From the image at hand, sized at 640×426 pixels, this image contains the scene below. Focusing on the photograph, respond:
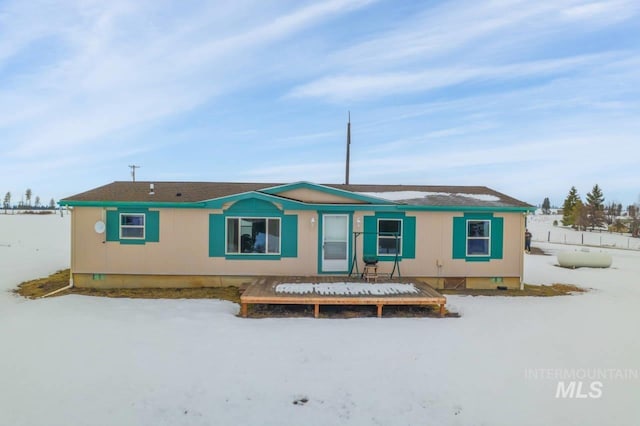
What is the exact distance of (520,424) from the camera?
347 cm

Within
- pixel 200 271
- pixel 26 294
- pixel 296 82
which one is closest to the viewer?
pixel 26 294

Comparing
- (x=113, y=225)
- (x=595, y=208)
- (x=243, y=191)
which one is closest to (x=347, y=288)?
(x=243, y=191)

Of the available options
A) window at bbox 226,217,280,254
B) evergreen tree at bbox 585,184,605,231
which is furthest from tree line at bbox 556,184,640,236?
window at bbox 226,217,280,254

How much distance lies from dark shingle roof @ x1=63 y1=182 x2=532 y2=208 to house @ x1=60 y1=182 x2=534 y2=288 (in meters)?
0.10

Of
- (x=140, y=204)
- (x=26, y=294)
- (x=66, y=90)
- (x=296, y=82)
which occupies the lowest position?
(x=26, y=294)

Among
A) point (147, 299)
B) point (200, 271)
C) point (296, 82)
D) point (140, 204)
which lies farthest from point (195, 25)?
point (147, 299)

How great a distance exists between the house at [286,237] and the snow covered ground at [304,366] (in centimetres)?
187

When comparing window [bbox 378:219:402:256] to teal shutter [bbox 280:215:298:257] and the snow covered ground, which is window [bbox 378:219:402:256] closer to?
teal shutter [bbox 280:215:298:257]

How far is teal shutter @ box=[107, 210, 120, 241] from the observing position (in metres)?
9.33

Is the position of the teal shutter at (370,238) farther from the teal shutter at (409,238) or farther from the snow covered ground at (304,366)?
the snow covered ground at (304,366)

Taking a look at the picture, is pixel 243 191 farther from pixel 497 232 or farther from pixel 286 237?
pixel 497 232

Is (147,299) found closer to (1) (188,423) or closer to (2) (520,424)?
(1) (188,423)

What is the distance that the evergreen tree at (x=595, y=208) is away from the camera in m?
42.7

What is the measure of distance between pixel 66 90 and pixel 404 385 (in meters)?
18.5
